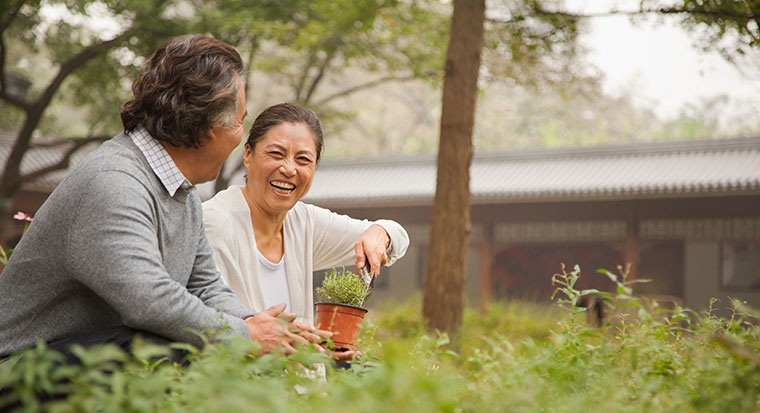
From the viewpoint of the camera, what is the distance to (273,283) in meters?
2.94

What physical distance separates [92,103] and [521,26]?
9075 mm

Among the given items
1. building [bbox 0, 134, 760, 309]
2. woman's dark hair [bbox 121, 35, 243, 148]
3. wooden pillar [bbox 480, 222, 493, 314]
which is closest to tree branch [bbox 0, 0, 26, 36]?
building [bbox 0, 134, 760, 309]

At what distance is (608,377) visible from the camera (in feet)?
5.34

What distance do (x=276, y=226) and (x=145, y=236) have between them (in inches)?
47.6

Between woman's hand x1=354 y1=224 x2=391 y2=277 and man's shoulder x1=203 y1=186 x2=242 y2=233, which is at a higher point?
man's shoulder x1=203 y1=186 x2=242 y2=233

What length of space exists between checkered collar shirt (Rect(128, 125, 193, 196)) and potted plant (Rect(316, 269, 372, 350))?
22.9 inches

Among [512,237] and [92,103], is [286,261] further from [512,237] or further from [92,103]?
[512,237]

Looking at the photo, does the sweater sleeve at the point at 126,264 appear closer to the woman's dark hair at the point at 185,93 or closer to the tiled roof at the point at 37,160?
the woman's dark hair at the point at 185,93

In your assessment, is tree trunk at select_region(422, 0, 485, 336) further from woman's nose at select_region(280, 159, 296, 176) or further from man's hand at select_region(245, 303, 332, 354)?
man's hand at select_region(245, 303, 332, 354)

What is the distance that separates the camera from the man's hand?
1.88m

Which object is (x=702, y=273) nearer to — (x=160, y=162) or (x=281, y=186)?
(x=281, y=186)

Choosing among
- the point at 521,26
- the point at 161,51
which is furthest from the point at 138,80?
the point at 521,26

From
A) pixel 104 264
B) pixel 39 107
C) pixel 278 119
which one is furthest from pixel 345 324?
pixel 39 107

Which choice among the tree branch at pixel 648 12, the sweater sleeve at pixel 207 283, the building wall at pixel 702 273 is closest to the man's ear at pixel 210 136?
the sweater sleeve at pixel 207 283
